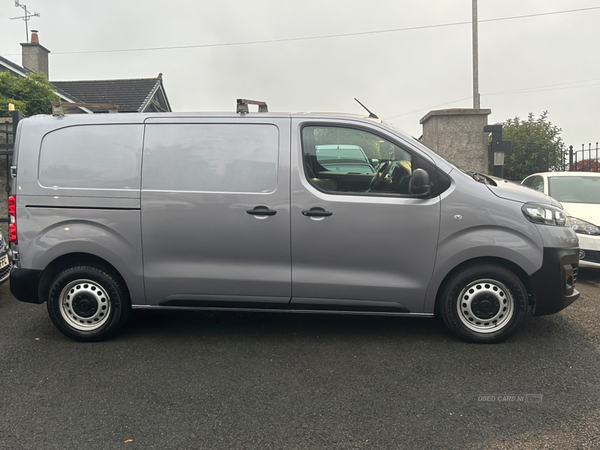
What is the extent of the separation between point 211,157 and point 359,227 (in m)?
1.40

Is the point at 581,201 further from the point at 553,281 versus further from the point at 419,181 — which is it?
the point at 419,181

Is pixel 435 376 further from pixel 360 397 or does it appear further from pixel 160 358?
pixel 160 358

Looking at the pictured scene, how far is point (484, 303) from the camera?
419 centimetres

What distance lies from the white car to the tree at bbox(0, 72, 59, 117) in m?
15.4

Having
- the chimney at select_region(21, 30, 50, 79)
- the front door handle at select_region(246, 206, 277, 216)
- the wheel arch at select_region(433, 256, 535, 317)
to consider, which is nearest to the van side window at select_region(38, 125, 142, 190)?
the front door handle at select_region(246, 206, 277, 216)

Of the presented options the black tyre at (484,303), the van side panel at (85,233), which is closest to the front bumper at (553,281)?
the black tyre at (484,303)

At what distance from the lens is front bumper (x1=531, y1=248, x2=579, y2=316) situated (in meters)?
4.13

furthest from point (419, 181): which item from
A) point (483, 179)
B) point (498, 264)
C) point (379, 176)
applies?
point (498, 264)

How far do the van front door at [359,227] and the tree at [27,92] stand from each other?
49.6 feet

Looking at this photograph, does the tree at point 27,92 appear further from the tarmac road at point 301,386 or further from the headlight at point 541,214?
the headlight at point 541,214

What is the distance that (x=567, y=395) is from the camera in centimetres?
333

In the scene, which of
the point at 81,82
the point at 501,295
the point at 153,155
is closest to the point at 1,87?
the point at 81,82

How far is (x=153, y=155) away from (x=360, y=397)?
2.63 meters

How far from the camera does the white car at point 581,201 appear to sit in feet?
21.2
